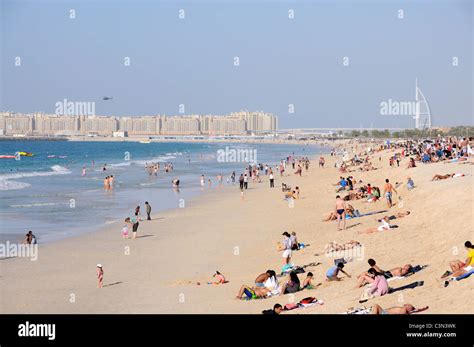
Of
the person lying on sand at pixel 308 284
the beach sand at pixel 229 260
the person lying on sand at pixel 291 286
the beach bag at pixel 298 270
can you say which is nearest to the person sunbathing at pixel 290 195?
the beach sand at pixel 229 260

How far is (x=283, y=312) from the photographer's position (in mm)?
9008

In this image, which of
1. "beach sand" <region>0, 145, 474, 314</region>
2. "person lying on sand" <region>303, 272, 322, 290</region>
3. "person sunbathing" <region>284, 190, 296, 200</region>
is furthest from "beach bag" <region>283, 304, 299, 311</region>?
"person sunbathing" <region>284, 190, 296, 200</region>

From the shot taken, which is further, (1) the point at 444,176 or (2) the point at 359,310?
(1) the point at 444,176

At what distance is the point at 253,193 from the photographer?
29.2 m

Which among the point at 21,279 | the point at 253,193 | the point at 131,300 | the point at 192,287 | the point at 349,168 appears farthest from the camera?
the point at 349,168

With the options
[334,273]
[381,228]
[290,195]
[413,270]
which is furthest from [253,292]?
[290,195]

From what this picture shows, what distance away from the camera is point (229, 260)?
1377 centimetres

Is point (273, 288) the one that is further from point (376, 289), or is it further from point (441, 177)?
point (441, 177)

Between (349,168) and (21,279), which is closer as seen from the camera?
(21,279)
